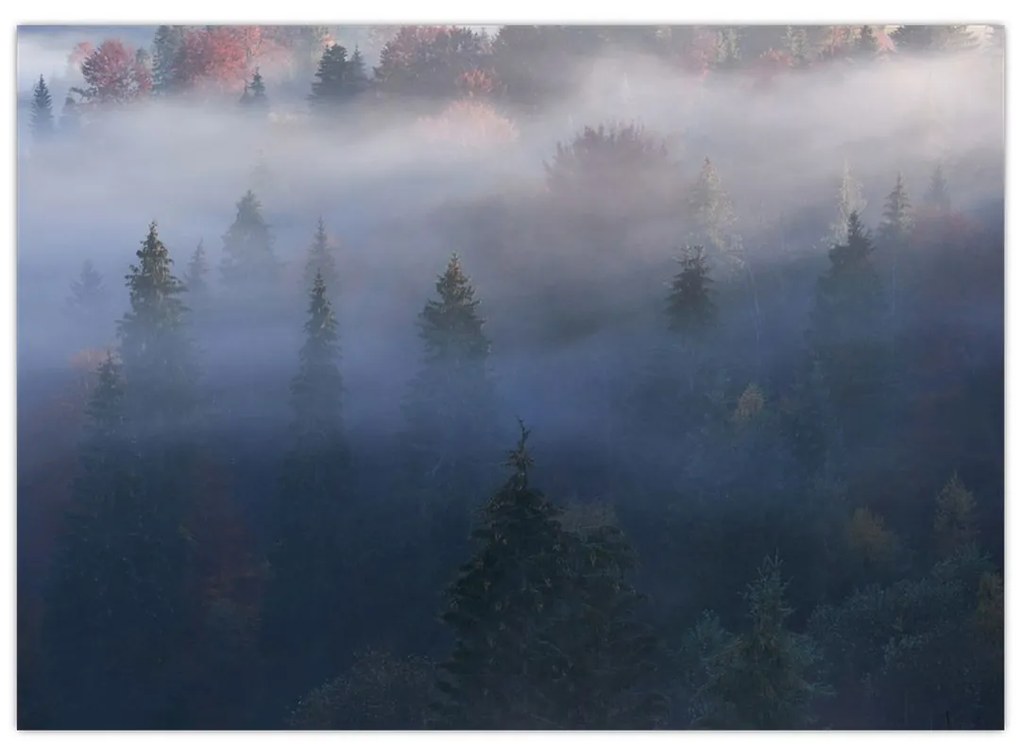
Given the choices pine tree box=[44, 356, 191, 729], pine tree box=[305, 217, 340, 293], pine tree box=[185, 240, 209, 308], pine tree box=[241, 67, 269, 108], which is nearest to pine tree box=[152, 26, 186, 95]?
pine tree box=[241, 67, 269, 108]

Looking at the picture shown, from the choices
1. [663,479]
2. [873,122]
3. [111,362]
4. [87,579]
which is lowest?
[87,579]

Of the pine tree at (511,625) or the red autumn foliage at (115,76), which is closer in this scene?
the pine tree at (511,625)

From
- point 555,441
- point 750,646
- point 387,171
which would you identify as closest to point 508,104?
point 387,171

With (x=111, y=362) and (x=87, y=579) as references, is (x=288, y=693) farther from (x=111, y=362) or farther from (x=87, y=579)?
(x=111, y=362)

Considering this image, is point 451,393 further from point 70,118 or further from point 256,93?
point 70,118

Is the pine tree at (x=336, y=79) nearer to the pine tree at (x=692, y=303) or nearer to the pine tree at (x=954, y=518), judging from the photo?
the pine tree at (x=692, y=303)

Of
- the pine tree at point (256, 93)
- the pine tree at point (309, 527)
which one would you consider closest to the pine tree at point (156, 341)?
the pine tree at point (309, 527)
